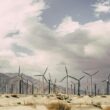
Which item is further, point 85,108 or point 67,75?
point 67,75

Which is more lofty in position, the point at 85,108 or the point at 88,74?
the point at 88,74

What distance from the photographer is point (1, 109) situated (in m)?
38.9

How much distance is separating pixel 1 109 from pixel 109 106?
68.7 feet

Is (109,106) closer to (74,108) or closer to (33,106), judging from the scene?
(74,108)

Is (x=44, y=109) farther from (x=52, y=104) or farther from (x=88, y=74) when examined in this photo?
(x=88, y=74)

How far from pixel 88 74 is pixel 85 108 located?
141186mm

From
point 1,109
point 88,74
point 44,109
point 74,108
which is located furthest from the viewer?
point 88,74

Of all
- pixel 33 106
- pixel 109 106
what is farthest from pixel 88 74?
pixel 33 106

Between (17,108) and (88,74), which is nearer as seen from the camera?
(17,108)

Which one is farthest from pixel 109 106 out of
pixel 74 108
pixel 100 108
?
pixel 74 108

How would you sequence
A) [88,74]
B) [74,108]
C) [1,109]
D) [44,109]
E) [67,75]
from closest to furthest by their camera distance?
[1,109]
[44,109]
[74,108]
[67,75]
[88,74]

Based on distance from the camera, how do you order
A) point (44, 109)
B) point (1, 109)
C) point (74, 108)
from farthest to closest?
point (74, 108)
point (44, 109)
point (1, 109)

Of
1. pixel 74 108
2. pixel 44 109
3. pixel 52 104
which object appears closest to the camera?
pixel 44 109

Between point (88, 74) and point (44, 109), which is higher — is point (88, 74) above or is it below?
above
